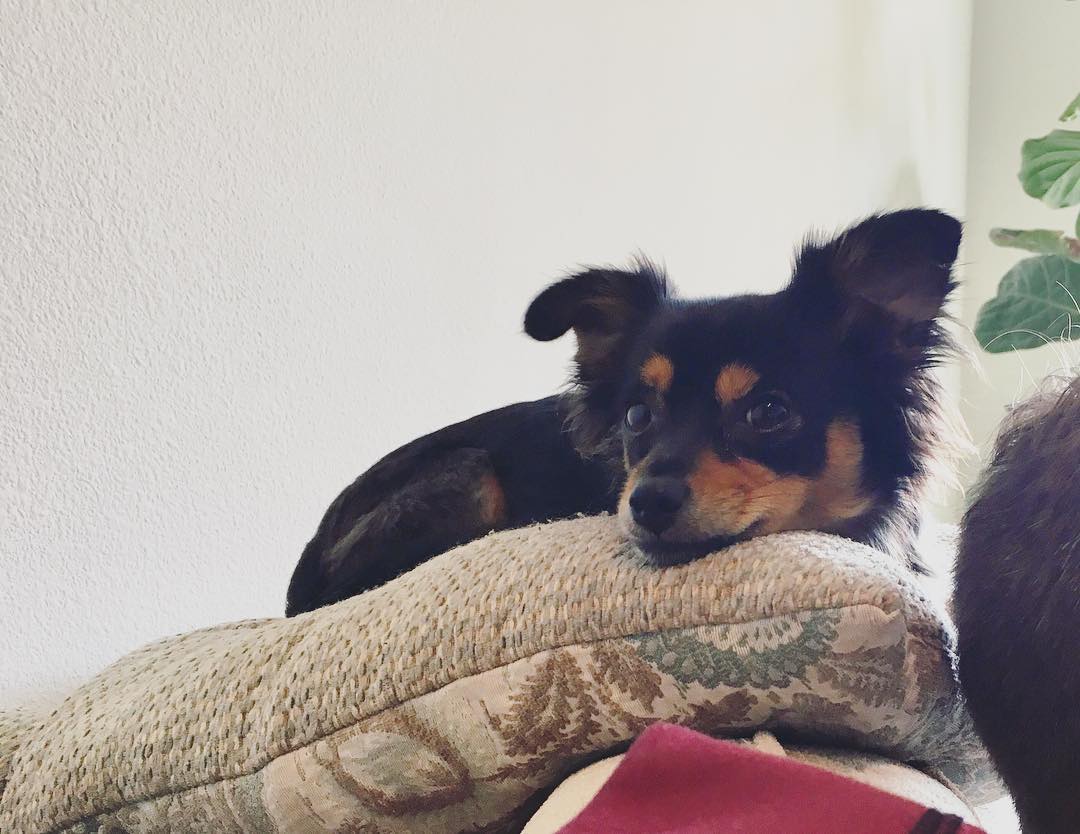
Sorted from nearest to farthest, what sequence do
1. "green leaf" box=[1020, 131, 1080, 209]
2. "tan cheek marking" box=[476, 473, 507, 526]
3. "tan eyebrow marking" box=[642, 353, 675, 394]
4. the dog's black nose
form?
the dog's black nose
"tan eyebrow marking" box=[642, 353, 675, 394]
"tan cheek marking" box=[476, 473, 507, 526]
"green leaf" box=[1020, 131, 1080, 209]

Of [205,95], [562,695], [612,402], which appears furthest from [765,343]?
[205,95]

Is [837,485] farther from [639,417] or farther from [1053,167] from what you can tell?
[1053,167]

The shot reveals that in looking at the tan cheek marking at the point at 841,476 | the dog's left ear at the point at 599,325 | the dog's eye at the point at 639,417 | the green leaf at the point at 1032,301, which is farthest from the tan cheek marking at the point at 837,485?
the green leaf at the point at 1032,301

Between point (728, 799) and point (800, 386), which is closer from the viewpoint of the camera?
point (728, 799)

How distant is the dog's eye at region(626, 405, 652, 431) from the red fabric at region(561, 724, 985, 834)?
0.77m

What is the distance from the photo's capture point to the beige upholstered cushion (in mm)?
685

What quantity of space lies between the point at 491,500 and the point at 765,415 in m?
0.54

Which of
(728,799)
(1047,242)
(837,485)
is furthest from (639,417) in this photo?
(1047,242)

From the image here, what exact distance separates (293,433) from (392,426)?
25 centimetres

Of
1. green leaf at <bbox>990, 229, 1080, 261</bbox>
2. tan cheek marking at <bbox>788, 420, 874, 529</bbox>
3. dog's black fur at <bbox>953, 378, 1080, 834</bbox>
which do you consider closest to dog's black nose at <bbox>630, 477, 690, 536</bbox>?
tan cheek marking at <bbox>788, 420, 874, 529</bbox>

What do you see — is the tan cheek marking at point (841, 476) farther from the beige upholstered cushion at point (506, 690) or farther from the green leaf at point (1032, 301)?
the green leaf at point (1032, 301)

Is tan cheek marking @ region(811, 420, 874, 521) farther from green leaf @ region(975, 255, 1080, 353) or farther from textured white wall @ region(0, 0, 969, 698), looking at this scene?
green leaf @ region(975, 255, 1080, 353)

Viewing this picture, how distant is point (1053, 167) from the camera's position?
7.75 ft

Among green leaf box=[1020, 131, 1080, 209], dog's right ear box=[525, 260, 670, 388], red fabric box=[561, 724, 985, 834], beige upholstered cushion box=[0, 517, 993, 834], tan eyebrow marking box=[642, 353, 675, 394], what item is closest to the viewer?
red fabric box=[561, 724, 985, 834]
